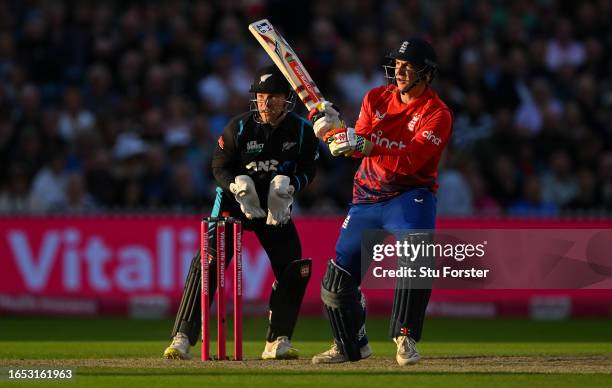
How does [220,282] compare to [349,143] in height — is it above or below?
below

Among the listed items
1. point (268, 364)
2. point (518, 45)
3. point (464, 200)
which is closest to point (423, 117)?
point (268, 364)

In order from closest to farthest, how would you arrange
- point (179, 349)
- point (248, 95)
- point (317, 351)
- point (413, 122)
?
point (413, 122) → point (179, 349) → point (317, 351) → point (248, 95)

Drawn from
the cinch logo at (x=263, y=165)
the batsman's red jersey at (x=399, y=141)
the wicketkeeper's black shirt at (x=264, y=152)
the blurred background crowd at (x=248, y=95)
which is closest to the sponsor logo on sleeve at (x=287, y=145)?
the wicketkeeper's black shirt at (x=264, y=152)

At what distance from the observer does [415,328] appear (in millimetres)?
9688

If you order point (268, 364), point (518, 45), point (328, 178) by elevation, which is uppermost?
point (518, 45)

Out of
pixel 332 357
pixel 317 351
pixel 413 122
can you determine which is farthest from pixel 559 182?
pixel 332 357

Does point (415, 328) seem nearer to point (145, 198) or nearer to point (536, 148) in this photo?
point (145, 198)

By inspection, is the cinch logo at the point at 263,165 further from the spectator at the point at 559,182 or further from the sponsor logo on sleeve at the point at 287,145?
the spectator at the point at 559,182

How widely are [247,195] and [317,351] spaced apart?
6.24ft

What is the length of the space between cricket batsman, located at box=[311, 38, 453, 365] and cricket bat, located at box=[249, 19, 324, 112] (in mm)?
155

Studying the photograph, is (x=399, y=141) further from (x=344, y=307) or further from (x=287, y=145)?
(x=344, y=307)

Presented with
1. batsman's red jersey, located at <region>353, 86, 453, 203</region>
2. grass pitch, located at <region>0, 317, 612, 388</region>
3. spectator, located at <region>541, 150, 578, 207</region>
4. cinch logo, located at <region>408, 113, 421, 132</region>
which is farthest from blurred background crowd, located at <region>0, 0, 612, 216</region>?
cinch logo, located at <region>408, 113, 421, 132</region>

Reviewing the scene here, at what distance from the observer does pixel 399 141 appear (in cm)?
995

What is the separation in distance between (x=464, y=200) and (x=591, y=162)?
2.19 metres
